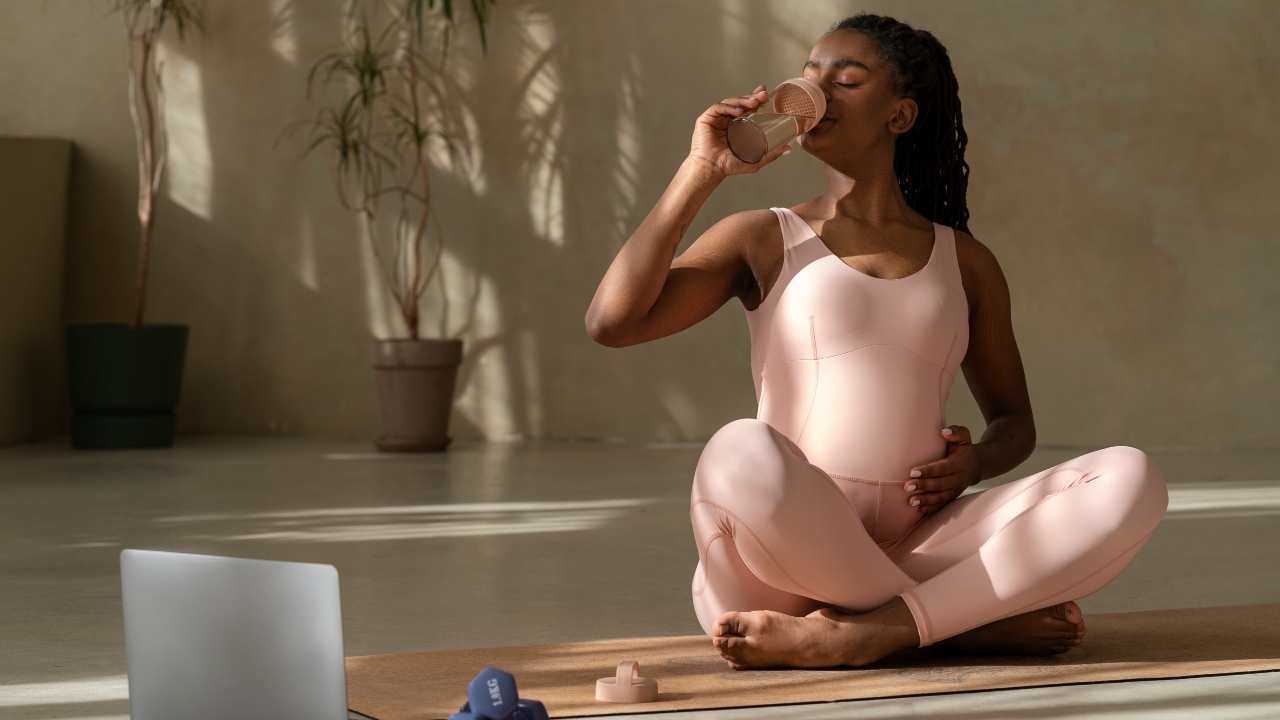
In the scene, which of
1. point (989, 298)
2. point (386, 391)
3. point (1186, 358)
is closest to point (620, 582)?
point (989, 298)

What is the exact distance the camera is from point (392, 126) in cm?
635

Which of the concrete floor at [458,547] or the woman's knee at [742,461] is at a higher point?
the woman's knee at [742,461]

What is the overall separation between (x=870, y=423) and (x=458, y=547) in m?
1.55

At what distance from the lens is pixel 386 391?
5.92 meters

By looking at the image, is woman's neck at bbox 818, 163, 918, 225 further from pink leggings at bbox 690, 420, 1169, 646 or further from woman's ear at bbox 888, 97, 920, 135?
pink leggings at bbox 690, 420, 1169, 646

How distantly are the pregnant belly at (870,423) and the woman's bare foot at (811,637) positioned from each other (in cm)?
18

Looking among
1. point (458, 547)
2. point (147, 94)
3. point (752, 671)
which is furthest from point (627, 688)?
point (147, 94)

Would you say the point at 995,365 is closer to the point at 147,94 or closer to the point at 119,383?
the point at 119,383

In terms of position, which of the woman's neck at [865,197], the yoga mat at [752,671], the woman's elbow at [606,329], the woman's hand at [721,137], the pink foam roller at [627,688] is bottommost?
the yoga mat at [752,671]

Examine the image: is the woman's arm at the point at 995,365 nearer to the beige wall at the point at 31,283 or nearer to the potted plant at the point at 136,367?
the potted plant at the point at 136,367

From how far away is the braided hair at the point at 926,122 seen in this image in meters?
2.17

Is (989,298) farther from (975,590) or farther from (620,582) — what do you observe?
(620,582)

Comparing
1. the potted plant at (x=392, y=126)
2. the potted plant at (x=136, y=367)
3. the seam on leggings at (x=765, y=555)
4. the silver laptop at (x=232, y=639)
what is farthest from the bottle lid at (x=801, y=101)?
the potted plant at (x=136, y=367)

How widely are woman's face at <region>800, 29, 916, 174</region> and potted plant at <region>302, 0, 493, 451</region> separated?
413cm
